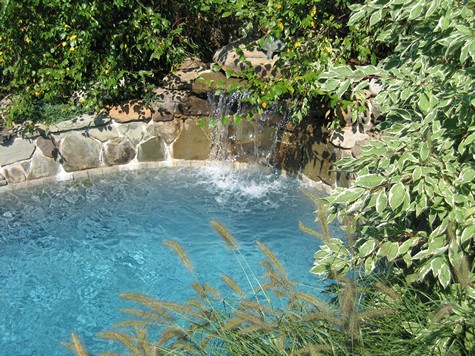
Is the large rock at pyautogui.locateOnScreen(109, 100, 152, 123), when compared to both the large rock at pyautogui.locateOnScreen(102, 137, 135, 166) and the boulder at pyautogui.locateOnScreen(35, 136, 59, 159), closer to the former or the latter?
the large rock at pyautogui.locateOnScreen(102, 137, 135, 166)

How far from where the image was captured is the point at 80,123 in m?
6.94

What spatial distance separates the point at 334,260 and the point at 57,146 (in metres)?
4.86

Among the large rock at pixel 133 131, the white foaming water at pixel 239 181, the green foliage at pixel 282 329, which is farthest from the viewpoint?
the large rock at pixel 133 131

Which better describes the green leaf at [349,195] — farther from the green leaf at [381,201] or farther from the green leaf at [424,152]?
the green leaf at [424,152]

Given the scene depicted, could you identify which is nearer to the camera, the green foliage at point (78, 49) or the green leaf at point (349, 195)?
the green leaf at point (349, 195)

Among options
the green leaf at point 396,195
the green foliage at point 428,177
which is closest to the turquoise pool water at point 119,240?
the green foliage at point 428,177

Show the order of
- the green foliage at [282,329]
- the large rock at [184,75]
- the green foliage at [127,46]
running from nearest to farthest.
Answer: the green foliage at [282,329] → the green foliage at [127,46] → the large rock at [184,75]

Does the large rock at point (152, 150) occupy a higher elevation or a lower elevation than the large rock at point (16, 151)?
lower

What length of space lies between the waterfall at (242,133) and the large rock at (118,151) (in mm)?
1006

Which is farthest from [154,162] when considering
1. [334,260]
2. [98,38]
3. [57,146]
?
[334,260]

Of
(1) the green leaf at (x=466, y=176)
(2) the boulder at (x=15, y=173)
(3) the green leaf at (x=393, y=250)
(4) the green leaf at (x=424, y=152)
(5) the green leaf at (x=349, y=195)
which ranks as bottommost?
(2) the boulder at (x=15, y=173)

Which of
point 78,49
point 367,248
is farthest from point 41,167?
point 367,248

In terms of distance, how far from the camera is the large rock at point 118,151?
7.11m

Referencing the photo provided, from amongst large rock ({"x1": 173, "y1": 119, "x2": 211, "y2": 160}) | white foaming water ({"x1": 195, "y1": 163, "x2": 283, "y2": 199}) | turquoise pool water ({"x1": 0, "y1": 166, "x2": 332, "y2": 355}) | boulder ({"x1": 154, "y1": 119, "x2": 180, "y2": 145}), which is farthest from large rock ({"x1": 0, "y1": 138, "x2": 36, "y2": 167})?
white foaming water ({"x1": 195, "y1": 163, "x2": 283, "y2": 199})
